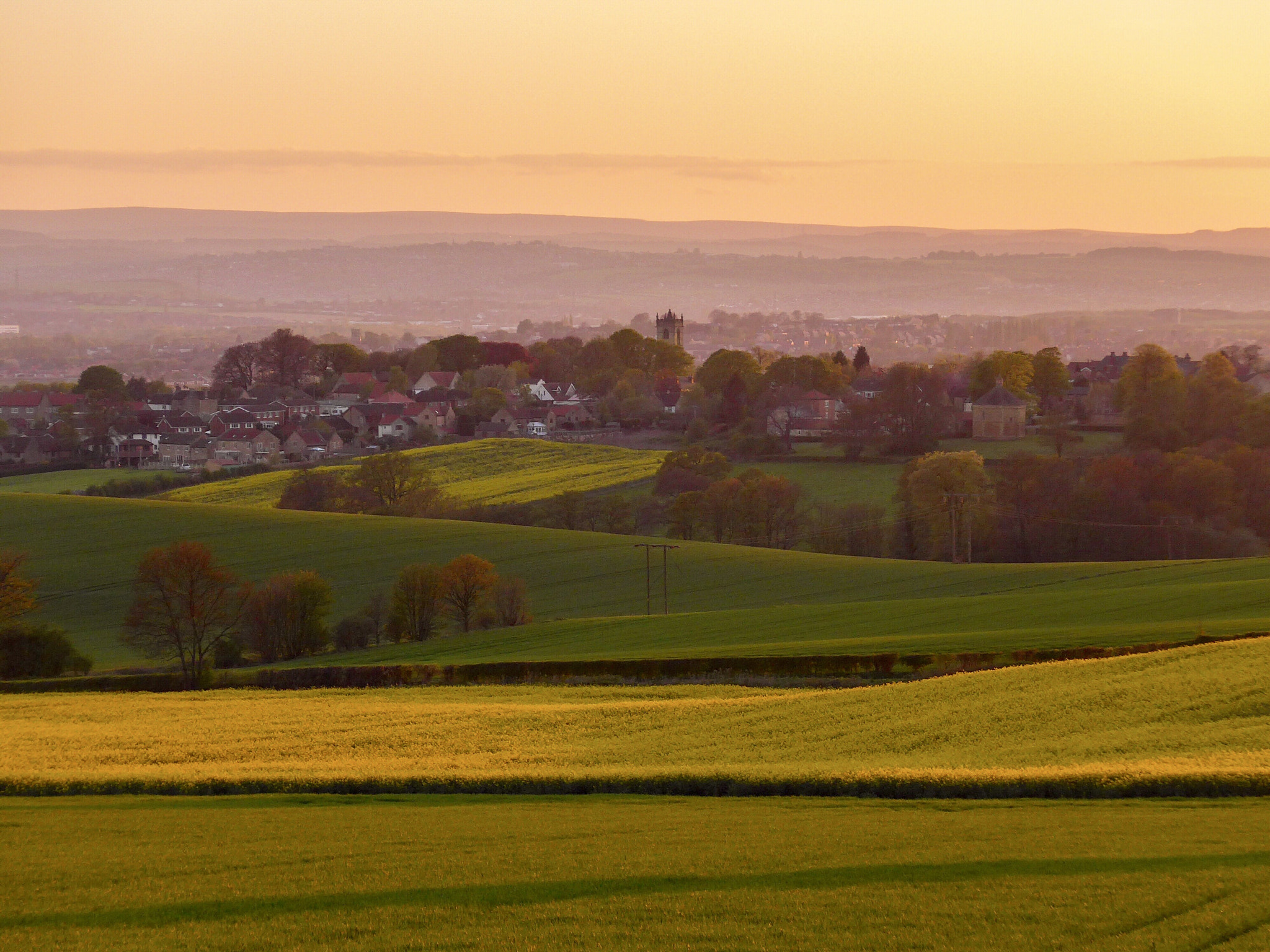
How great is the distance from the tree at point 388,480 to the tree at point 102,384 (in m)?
68.1

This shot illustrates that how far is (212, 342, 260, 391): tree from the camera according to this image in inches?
6235

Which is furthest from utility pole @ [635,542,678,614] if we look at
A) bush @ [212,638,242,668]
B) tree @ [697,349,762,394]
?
tree @ [697,349,762,394]

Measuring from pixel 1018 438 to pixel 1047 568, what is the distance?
48393 mm

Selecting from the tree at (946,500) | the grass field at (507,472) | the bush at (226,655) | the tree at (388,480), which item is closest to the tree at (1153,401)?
the tree at (946,500)

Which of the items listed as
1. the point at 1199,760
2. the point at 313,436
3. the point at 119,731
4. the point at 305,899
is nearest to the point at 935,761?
the point at 1199,760

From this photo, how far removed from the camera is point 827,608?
38.9 meters

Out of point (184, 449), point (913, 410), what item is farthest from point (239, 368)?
point (913, 410)

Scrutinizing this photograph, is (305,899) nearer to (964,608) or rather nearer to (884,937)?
(884,937)

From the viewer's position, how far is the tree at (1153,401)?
8275cm

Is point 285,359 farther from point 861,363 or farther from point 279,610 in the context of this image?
A: point 279,610

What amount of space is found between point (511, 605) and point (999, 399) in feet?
197

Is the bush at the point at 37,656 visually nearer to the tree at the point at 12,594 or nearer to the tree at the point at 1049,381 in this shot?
the tree at the point at 12,594

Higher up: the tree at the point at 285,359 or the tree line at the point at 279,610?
the tree at the point at 285,359

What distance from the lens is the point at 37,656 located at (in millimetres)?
36906
